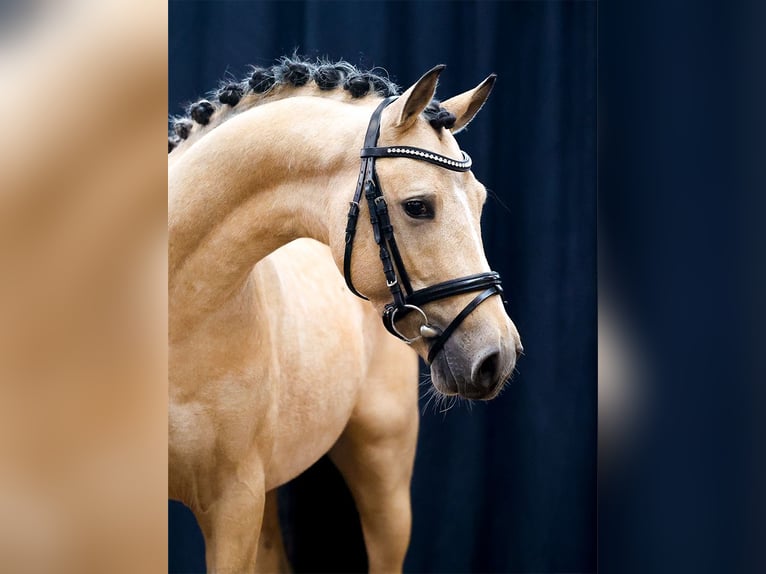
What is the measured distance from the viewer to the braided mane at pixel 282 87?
4.04ft

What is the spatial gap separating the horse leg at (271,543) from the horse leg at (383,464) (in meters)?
0.18

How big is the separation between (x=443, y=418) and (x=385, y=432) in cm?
16

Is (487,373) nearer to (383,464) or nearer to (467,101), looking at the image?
(467,101)

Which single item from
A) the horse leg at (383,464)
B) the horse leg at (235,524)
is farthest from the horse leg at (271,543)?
the horse leg at (235,524)

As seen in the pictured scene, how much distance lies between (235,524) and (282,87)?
716mm

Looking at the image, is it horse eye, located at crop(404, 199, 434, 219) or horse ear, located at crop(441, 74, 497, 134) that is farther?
horse ear, located at crop(441, 74, 497, 134)

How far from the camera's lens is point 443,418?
172cm

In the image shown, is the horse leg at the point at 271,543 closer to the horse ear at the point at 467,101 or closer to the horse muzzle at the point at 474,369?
the horse muzzle at the point at 474,369
